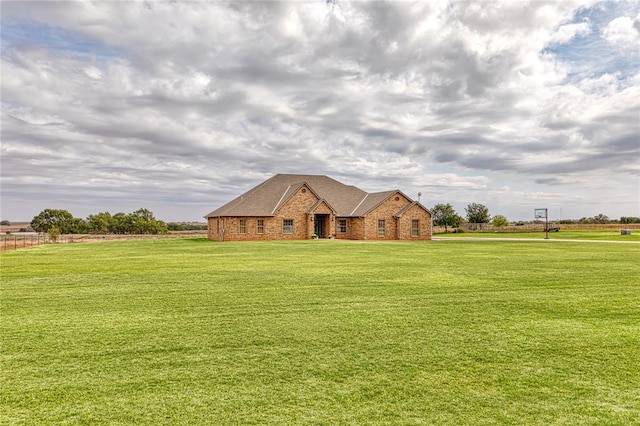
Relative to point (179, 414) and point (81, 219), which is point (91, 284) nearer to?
point (179, 414)

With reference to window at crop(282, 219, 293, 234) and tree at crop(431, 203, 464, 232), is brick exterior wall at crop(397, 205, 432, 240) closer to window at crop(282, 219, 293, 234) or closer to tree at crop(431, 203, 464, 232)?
window at crop(282, 219, 293, 234)

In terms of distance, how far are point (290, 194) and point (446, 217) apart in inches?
1304

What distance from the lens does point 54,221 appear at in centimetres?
6706

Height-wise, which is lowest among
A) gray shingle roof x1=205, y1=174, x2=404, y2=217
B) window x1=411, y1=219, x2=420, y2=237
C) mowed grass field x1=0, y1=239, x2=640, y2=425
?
mowed grass field x1=0, y1=239, x2=640, y2=425

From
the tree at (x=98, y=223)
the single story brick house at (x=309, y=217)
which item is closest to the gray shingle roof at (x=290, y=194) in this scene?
the single story brick house at (x=309, y=217)

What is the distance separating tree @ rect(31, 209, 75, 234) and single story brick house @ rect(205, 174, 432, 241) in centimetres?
3777

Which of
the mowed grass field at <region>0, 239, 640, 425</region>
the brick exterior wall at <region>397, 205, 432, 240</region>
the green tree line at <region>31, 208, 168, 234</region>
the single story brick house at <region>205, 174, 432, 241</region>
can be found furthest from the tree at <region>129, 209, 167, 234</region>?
the mowed grass field at <region>0, 239, 640, 425</region>

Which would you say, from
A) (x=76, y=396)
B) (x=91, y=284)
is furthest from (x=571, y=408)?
(x=91, y=284)

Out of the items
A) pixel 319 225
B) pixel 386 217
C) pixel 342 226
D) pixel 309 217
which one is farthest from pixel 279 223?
pixel 386 217

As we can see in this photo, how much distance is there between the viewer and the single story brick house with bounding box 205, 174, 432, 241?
3800 cm

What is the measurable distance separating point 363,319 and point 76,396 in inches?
172

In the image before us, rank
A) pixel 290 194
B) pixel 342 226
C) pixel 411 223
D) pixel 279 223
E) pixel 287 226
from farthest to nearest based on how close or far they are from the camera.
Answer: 1. pixel 342 226
2. pixel 411 223
3. pixel 290 194
4. pixel 287 226
5. pixel 279 223

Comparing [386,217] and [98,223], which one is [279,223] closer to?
[386,217]

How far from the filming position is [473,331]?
660cm
